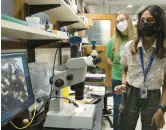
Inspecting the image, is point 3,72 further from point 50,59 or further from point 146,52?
point 50,59

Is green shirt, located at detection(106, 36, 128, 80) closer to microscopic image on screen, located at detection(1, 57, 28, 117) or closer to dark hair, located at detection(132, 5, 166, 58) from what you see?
dark hair, located at detection(132, 5, 166, 58)

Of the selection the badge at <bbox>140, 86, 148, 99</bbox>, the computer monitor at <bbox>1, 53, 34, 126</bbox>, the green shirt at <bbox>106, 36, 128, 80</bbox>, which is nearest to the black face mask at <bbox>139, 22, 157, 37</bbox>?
the badge at <bbox>140, 86, 148, 99</bbox>

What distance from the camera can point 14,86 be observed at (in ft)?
3.18

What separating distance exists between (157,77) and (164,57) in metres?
0.16

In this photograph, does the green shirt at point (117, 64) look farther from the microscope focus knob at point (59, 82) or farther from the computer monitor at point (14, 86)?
the computer monitor at point (14, 86)

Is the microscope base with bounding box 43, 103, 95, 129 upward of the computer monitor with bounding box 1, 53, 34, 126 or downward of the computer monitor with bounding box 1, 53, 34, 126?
downward

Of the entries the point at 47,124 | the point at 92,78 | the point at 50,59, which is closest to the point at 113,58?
the point at 92,78

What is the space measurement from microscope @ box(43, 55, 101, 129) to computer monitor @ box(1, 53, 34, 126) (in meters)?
0.16

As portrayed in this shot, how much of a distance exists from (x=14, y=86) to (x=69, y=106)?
1.40ft

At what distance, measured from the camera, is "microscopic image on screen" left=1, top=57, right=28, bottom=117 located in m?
0.88

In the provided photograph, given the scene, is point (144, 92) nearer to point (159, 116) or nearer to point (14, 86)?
point (159, 116)

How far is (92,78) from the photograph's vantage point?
2881 millimetres

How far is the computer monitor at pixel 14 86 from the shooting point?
0.88m

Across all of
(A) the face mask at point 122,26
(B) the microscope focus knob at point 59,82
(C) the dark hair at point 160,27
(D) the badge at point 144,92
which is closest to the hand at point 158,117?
(D) the badge at point 144,92
